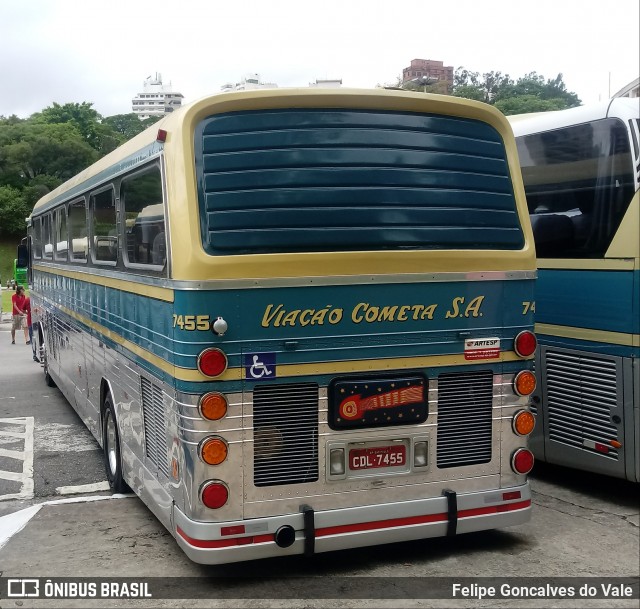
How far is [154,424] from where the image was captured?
18.4 feet

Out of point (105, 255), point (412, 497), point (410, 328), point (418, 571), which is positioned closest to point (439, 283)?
point (410, 328)

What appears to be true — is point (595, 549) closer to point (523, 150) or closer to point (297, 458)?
point (297, 458)

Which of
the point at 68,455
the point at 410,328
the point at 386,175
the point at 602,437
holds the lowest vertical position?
the point at 68,455

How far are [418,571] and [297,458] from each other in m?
1.13

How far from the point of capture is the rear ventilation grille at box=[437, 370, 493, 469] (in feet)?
17.5

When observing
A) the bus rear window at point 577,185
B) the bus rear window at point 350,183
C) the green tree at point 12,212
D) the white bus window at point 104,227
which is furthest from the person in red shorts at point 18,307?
the green tree at point 12,212

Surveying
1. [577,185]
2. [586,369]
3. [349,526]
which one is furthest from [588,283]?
[349,526]

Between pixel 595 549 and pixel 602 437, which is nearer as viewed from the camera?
pixel 595 549

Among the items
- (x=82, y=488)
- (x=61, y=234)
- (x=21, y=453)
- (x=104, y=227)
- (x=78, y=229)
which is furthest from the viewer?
(x=61, y=234)

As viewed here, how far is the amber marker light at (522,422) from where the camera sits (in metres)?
5.52

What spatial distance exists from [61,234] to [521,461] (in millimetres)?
6758

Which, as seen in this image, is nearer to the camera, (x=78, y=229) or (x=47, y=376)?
(x=78, y=229)

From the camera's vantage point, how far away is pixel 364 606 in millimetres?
4770

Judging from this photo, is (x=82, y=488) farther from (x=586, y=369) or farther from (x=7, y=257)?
(x=7, y=257)
